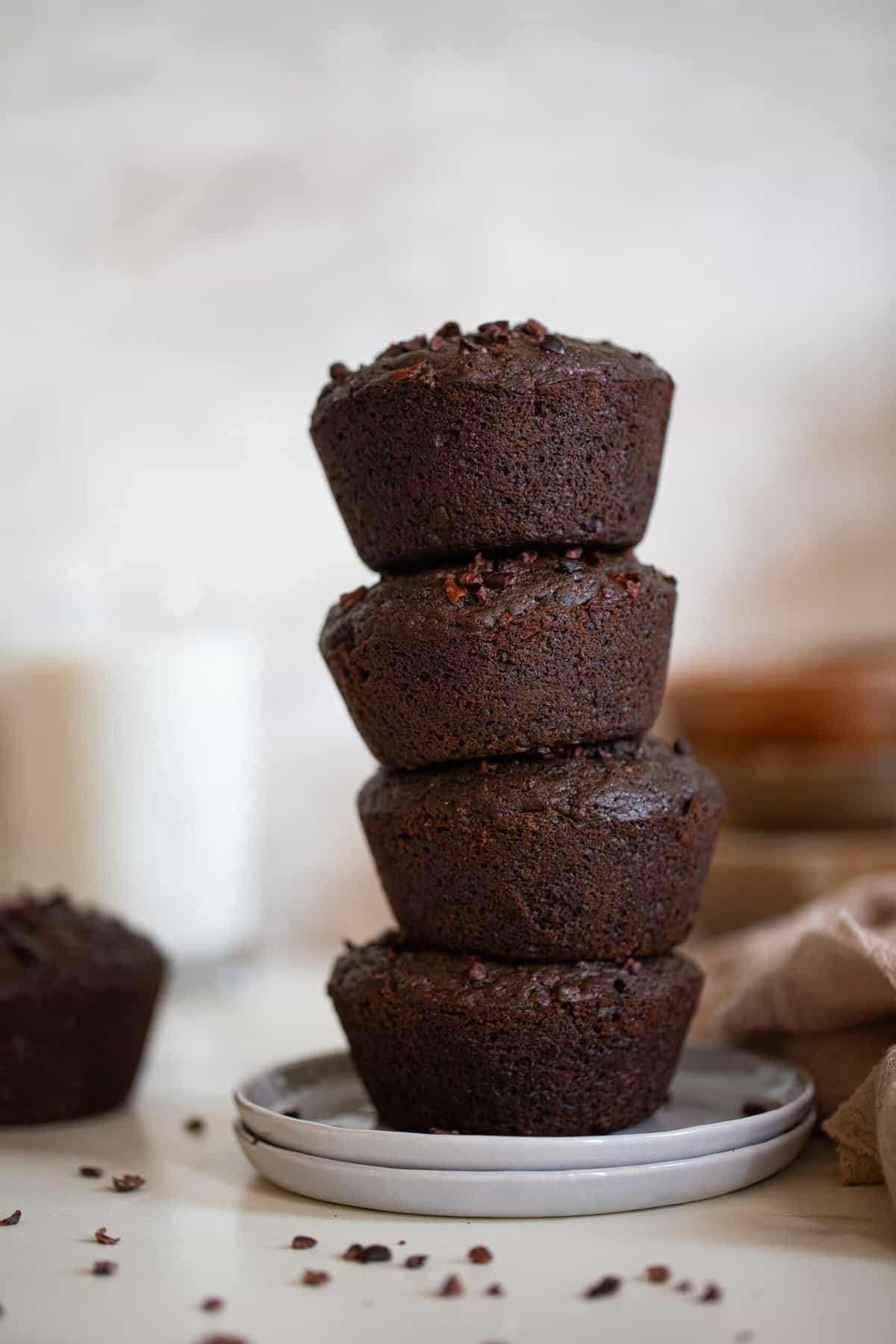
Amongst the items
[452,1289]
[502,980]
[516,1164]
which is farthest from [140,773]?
[452,1289]

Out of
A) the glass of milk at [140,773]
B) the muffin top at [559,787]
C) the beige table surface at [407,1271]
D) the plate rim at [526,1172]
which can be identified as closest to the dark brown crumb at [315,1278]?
the beige table surface at [407,1271]

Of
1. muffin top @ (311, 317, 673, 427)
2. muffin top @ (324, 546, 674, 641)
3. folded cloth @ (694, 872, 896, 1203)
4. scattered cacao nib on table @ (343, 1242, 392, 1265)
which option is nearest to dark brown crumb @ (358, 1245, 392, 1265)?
scattered cacao nib on table @ (343, 1242, 392, 1265)

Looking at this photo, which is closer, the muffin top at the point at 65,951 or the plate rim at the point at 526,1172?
the plate rim at the point at 526,1172

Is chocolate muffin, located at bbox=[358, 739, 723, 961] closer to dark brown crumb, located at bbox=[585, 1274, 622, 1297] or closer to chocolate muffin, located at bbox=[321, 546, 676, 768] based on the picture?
chocolate muffin, located at bbox=[321, 546, 676, 768]

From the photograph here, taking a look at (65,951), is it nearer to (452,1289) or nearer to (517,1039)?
(517,1039)

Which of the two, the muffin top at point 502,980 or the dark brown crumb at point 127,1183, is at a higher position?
the muffin top at point 502,980

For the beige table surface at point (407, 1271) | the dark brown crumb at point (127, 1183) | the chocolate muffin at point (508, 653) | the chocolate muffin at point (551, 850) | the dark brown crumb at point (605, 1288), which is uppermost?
the chocolate muffin at point (508, 653)

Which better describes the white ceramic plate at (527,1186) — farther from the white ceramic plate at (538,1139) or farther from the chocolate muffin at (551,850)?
the chocolate muffin at (551,850)

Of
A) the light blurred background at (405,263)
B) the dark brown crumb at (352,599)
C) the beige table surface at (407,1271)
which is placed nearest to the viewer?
the beige table surface at (407,1271)
